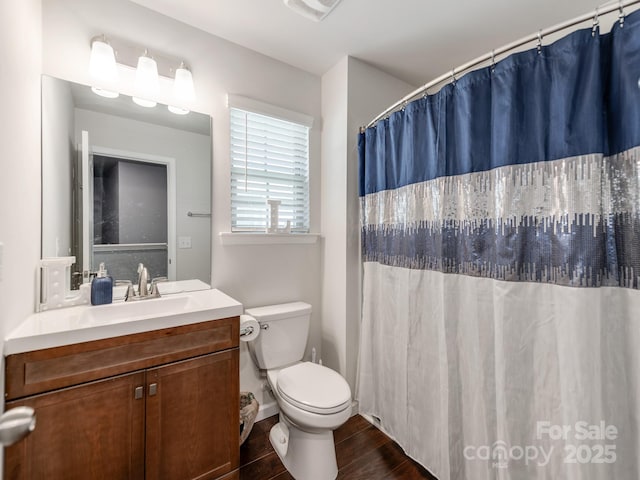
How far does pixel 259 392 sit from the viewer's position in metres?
1.96

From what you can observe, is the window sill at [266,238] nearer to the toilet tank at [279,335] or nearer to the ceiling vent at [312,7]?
the toilet tank at [279,335]

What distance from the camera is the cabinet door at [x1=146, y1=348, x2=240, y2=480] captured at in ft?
3.84

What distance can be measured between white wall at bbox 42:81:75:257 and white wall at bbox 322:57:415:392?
1533mm

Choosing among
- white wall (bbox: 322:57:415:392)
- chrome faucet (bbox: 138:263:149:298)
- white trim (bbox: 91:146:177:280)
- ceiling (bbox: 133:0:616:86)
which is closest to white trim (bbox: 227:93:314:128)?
white wall (bbox: 322:57:415:392)

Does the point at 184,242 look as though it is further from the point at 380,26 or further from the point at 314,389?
the point at 380,26

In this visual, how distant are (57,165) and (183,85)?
78cm

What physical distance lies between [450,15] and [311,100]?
40.5 inches

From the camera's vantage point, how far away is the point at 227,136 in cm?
186

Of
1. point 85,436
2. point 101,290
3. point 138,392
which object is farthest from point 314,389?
point 101,290

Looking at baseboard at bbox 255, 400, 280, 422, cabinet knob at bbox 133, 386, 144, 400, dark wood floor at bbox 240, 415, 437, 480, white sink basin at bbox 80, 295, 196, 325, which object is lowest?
dark wood floor at bbox 240, 415, 437, 480

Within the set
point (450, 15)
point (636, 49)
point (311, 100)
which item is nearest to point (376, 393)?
→ point (636, 49)

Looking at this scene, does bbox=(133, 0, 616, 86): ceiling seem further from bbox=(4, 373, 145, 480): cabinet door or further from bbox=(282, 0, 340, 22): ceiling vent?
bbox=(4, 373, 145, 480): cabinet door

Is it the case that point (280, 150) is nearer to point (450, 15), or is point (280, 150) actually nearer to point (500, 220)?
point (450, 15)

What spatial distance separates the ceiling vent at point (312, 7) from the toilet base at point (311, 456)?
223 centimetres
